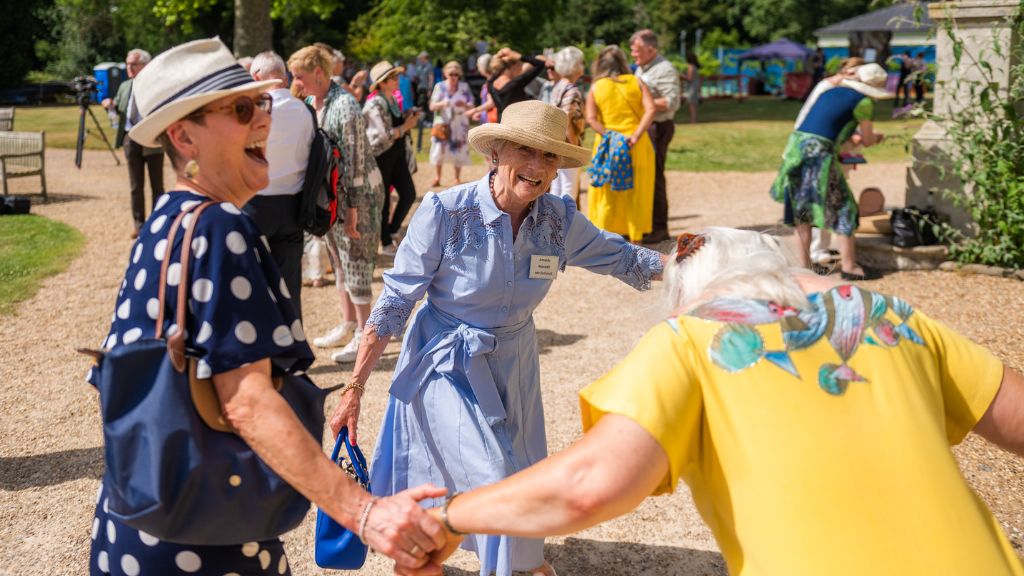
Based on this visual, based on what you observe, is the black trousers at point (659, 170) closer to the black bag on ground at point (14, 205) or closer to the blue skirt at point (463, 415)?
the blue skirt at point (463, 415)

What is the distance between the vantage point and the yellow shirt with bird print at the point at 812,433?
1.77 m

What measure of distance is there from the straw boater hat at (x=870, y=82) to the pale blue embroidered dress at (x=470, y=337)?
17.9ft

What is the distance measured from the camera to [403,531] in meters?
2.20

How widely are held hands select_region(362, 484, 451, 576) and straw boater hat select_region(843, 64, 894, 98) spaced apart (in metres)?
7.05

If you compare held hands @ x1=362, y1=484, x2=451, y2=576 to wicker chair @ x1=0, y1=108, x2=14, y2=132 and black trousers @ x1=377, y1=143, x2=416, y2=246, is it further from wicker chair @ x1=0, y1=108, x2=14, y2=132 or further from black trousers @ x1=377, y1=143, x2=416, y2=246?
wicker chair @ x1=0, y1=108, x2=14, y2=132

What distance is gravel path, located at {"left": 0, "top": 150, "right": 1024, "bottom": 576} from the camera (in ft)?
13.9

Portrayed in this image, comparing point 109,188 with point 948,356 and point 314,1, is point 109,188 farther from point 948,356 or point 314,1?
point 948,356

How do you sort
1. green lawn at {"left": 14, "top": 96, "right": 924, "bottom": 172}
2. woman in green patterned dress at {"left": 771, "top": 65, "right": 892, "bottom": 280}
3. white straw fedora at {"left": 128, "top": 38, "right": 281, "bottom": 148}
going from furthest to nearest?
green lawn at {"left": 14, "top": 96, "right": 924, "bottom": 172}
woman in green patterned dress at {"left": 771, "top": 65, "right": 892, "bottom": 280}
white straw fedora at {"left": 128, "top": 38, "right": 281, "bottom": 148}

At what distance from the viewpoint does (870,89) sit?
830 centimetres

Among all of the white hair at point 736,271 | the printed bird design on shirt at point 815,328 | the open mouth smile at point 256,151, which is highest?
the open mouth smile at point 256,151

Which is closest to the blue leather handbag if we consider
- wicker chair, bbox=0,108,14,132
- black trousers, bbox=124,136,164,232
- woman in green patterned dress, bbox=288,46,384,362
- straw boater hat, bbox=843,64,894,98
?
woman in green patterned dress, bbox=288,46,384,362

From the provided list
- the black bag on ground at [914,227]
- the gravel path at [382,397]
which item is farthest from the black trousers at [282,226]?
the black bag on ground at [914,227]

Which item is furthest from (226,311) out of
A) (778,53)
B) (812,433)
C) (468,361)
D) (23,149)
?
(778,53)

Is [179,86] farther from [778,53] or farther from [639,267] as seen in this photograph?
[778,53]
